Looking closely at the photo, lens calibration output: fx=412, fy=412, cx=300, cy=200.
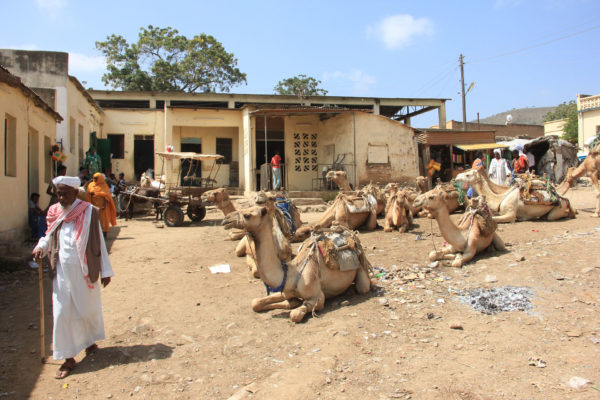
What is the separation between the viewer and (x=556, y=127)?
31.1 m

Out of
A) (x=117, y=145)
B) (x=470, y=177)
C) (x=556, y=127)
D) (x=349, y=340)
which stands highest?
(x=556, y=127)

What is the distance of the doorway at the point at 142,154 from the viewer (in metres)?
20.2

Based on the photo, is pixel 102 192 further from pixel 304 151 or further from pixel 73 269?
pixel 304 151

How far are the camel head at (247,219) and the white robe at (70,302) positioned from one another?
1.30m

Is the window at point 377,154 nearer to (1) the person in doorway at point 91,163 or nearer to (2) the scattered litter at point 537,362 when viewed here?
(1) the person in doorway at point 91,163

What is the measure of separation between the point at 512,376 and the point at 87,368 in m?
3.54

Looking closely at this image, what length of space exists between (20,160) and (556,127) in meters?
34.0

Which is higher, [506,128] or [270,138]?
[506,128]

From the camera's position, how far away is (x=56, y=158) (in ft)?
37.8

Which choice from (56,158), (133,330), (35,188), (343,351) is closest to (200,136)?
(56,158)

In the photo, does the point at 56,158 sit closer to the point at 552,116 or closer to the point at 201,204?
the point at 201,204

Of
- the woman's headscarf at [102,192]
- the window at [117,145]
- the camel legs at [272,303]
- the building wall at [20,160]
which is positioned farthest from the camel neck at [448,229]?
the window at [117,145]

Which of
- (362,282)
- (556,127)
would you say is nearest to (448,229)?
(362,282)

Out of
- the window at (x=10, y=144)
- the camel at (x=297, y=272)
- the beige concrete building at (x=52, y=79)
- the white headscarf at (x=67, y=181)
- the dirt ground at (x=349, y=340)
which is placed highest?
the beige concrete building at (x=52, y=79)
